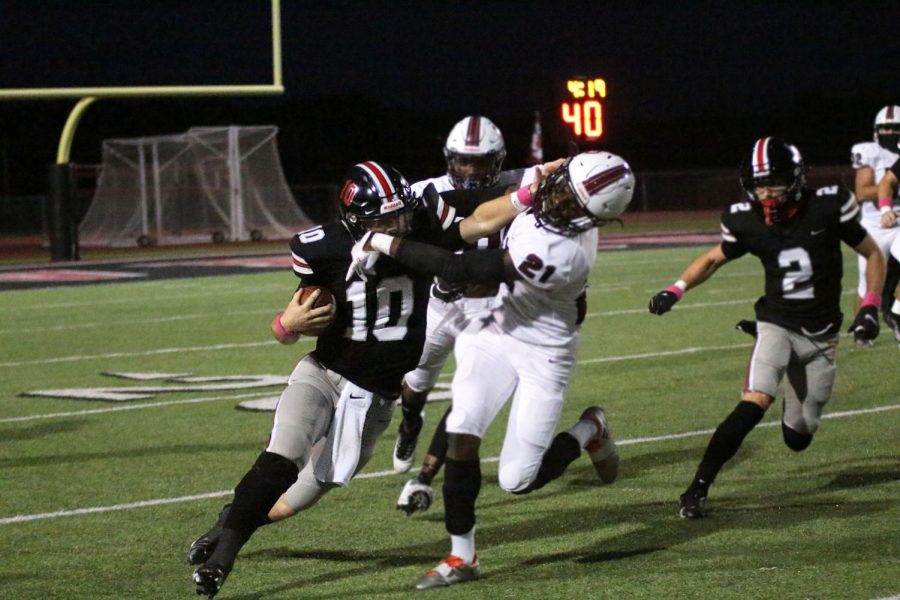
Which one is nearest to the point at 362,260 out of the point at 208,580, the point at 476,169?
the point at 208,580

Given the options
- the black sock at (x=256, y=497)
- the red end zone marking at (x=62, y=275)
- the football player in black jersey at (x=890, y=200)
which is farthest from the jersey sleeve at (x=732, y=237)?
the red end zone marking at (x=62, y=275)

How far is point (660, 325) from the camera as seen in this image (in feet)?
42.4

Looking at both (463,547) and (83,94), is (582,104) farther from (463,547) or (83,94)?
(463,547)

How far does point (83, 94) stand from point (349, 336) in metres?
15.3

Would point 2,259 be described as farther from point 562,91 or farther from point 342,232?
point 342,232

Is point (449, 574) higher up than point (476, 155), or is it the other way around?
point (476, 155)

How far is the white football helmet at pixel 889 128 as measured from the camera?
1063 centimetres

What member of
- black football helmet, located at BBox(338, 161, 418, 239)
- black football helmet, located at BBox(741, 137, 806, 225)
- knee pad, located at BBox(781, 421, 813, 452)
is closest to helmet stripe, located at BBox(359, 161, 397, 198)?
black football helmet, located at BBox(338, 161, 418, 239)

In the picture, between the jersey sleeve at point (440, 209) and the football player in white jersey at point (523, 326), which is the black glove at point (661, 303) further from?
the jersey sleeve at point (440, 209)

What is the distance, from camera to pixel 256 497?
4.88 m

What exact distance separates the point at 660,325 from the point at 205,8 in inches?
363

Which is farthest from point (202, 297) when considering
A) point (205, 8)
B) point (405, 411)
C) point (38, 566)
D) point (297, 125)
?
point (297, 125)

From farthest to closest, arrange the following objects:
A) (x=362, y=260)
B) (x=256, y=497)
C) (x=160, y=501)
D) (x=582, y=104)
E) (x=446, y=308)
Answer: (x=582, y=104)
(x=446, y=308)
(x=160, y=501)
(x=362, y=260)
(x=256, y=497)

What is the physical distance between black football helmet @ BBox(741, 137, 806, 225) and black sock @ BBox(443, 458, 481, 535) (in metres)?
1.83
